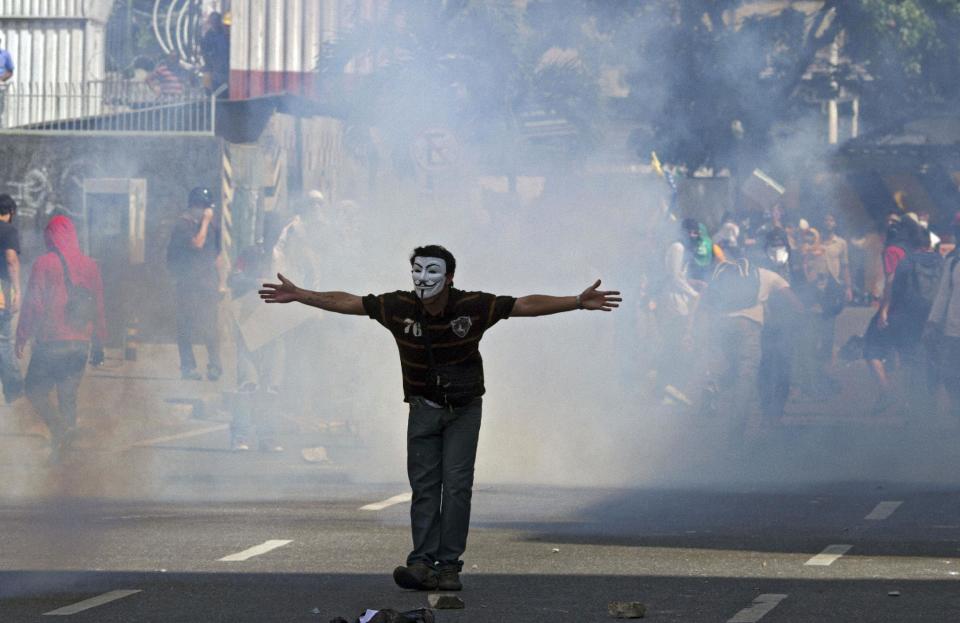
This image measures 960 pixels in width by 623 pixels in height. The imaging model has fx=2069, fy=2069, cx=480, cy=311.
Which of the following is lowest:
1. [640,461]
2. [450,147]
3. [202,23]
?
[640,461]

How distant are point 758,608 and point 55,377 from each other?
672cm

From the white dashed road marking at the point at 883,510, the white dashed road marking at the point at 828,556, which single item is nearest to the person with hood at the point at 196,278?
the white dashed road marking at the point at 883,510

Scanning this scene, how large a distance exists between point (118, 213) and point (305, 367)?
292 inches

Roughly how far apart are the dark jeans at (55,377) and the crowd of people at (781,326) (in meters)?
4.68

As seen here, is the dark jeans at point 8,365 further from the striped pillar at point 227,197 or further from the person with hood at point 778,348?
the person with hood at point 778,348

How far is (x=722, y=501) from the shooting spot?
10.8 metres

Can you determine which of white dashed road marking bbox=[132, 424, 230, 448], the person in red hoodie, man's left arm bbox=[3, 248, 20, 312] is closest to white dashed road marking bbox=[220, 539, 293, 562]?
the person in red hoodie

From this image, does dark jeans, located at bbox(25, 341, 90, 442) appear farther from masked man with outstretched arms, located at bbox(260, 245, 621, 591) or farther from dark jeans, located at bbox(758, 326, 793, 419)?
masked man with outstretched arms, located at bbox(260, 245, 621, 591)

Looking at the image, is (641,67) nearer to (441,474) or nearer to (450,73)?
(450,73)

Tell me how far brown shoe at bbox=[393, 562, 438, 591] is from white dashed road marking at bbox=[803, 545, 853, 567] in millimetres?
1622

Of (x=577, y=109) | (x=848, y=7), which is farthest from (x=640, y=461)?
(x=848, y=7)

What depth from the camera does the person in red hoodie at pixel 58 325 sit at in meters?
12.7

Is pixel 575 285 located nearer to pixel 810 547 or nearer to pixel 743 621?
pixel 810 547

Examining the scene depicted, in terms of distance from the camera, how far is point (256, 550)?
8820 millimetres
